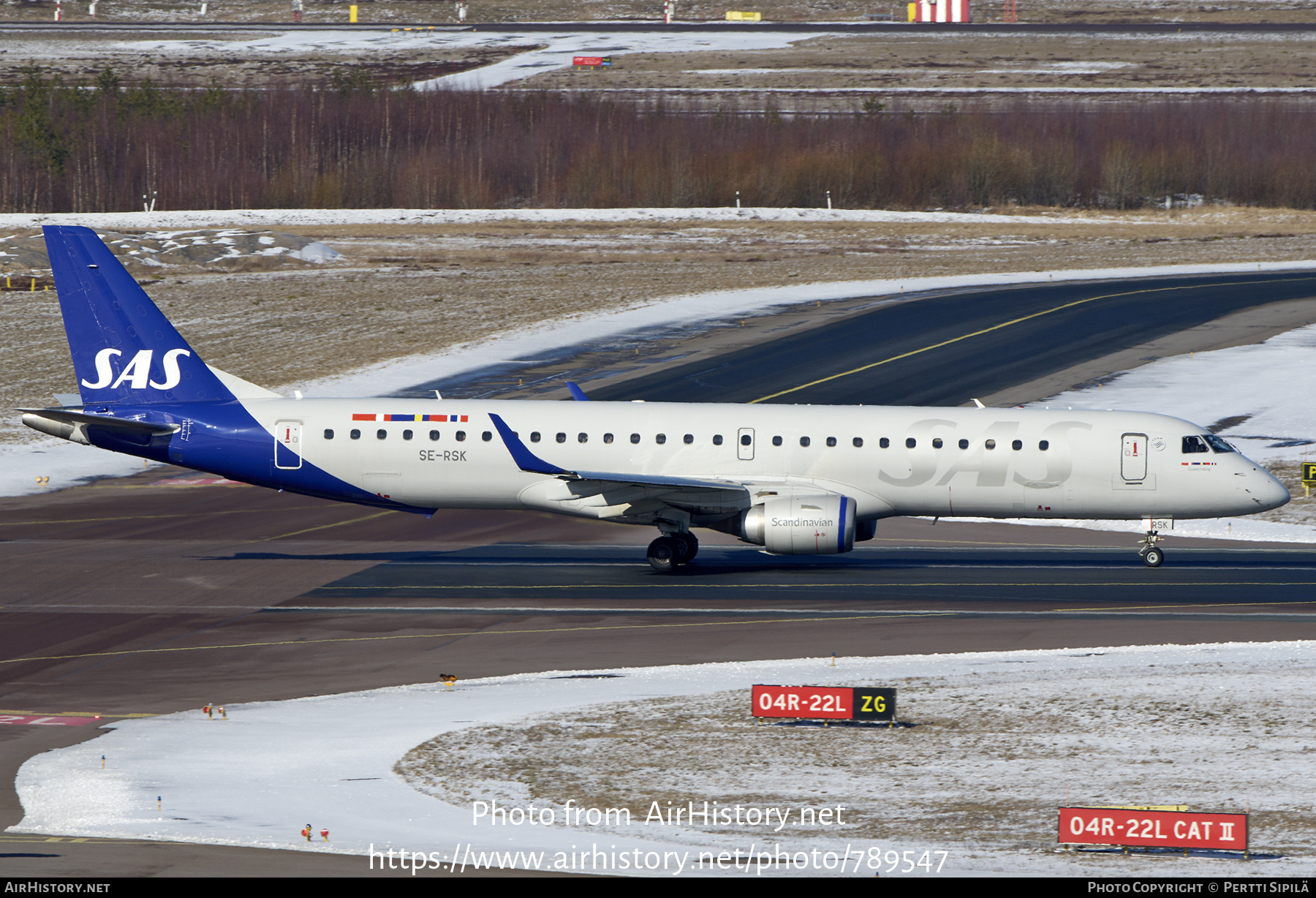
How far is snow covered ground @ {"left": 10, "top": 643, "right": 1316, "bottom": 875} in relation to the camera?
18938mm

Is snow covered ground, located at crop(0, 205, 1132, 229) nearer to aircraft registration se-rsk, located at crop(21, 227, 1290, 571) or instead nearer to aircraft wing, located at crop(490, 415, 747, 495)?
aircraft registration se-rsk, located at crop(21, 227, 1290, 571)

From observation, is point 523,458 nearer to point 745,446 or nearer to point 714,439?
point 714,439

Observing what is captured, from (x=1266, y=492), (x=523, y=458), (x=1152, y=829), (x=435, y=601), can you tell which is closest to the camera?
(x=1152, y=829)

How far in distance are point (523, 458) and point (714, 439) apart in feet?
16.0

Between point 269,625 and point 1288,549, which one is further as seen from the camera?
point 1288,549

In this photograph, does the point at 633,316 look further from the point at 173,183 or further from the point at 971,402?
the point at 173,183

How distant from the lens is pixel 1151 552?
3947 centimetres

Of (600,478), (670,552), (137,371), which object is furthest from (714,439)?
(137,371)

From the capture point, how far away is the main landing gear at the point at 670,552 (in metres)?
39.1

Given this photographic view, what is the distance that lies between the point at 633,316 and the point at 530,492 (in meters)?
40.4

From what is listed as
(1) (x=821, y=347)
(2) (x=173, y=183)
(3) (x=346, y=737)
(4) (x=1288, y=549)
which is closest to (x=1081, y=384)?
(1) (x=821, y=347)

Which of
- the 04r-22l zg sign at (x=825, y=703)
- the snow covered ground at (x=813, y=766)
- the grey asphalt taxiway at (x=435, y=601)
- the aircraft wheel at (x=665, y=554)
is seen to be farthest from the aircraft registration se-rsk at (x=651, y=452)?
the 04r-22l zg sign at (x=825, y=703)

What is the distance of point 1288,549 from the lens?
42.8 meters

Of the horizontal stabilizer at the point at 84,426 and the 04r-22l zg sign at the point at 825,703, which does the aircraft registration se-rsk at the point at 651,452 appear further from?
the 04r-22l zg sign at the point at 825,703
